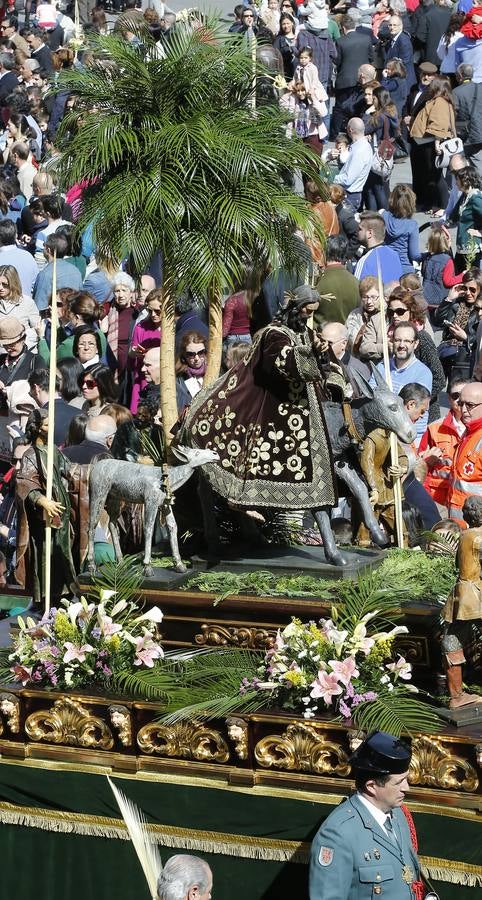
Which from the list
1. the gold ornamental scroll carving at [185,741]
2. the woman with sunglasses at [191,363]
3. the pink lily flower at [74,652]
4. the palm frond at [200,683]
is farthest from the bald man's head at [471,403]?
the gold ornamental scroll carving at [185,741]

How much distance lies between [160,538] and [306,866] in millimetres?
2763

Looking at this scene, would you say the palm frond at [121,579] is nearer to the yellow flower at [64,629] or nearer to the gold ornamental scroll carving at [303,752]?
the yellow flower at [64,629]

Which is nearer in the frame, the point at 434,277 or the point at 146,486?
the point at 146,486

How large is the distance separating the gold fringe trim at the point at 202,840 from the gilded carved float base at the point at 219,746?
276mm

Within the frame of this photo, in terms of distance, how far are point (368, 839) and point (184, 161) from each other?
4.42 metres

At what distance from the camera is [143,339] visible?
45.7 feet

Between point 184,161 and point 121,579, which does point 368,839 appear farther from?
point 184,161

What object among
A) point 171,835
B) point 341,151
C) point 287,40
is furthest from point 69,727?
point 287,40

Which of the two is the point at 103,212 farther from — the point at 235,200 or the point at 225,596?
the point at 225,596

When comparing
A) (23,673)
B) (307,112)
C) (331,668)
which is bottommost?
(23,673)

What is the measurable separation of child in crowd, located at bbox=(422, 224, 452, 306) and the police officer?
842cm

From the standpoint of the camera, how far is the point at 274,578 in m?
9.88

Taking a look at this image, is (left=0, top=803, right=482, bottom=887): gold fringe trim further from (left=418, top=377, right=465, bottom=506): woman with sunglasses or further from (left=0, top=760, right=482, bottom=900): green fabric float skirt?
(left=418, top=377, right=465, bottom=506): woman with sunglasses

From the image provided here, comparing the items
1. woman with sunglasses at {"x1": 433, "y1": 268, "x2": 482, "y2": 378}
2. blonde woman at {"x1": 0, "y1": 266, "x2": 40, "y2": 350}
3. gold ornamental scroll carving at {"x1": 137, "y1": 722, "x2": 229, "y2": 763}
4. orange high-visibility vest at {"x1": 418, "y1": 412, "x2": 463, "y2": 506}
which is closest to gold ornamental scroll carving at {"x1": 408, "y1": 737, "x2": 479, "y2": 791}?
gold ornamental scroll carving at {"x1": 137, "y1": 722, "x2": 229, "y2": 763}
